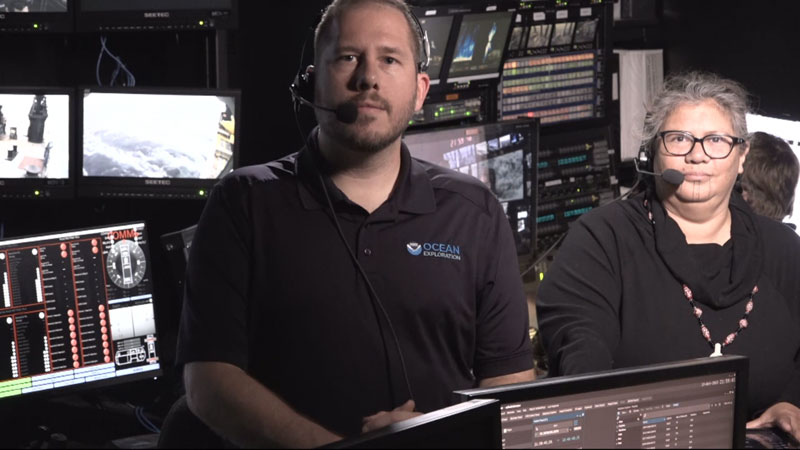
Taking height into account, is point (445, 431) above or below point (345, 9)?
below

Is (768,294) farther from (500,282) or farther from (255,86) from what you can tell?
(255,86)

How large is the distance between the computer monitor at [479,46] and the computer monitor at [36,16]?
117 centimetres

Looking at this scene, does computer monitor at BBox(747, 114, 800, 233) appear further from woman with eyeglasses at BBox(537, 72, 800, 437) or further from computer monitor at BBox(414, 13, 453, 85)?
woman with eyeglasses at BBox(537, 72, 800, 437)

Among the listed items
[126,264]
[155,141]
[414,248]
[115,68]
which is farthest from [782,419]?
[115,68]

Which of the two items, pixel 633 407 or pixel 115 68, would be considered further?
pixel 115 68

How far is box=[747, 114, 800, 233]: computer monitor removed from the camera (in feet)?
12.0

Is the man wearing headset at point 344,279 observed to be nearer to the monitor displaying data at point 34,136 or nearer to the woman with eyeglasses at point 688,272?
the woman with eyeglasses at point 688,272

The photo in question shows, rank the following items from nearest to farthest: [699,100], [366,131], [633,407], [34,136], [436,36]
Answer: [633,407] → [366,131] → [699,100] → [436,36] → [34,136]

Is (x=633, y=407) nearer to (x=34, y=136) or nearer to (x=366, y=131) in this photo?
(x=366, y=131)

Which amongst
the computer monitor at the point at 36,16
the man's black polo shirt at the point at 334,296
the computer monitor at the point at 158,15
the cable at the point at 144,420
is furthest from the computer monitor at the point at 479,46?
the man's black polo shirt at the point at 334,296

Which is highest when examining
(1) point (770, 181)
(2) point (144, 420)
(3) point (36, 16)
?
(3) point (36, 16)

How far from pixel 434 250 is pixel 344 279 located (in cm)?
16

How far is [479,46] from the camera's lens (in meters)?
3.53

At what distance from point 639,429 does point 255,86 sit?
2468 mm
